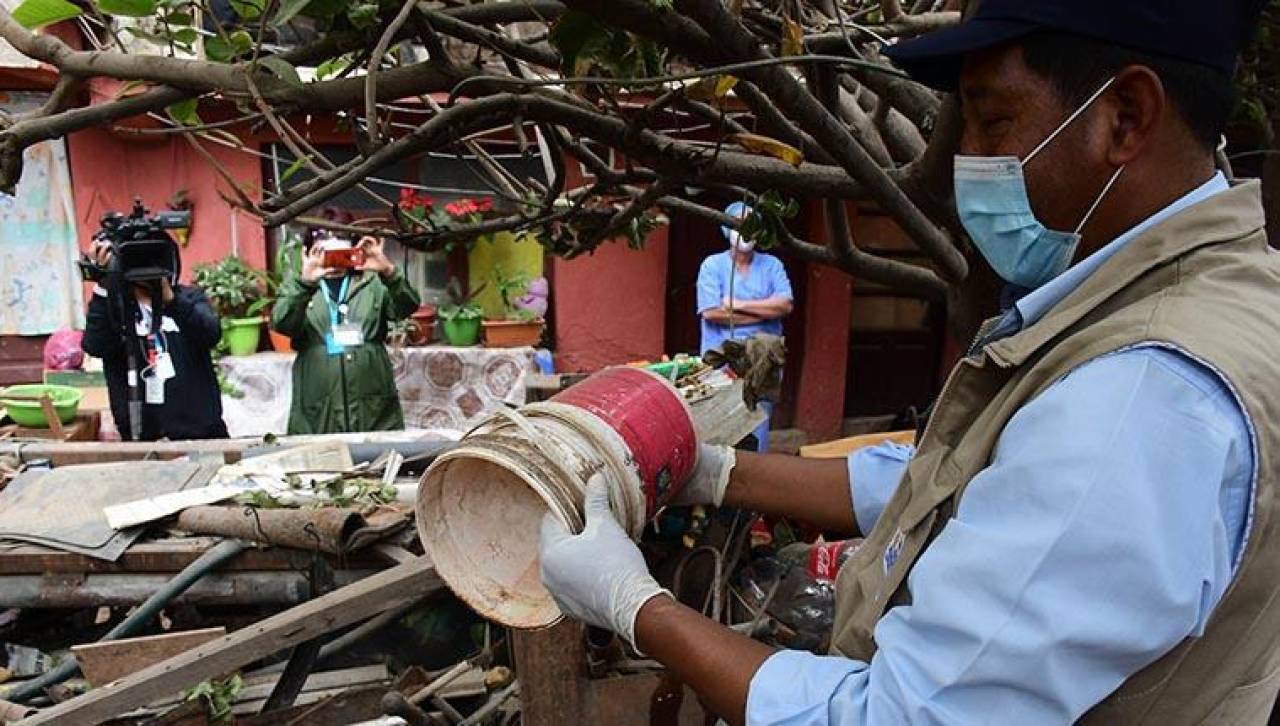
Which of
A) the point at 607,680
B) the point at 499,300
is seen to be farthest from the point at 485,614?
the point at 499,300

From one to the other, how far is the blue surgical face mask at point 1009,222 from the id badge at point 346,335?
465 centimetres

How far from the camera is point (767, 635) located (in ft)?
8.56

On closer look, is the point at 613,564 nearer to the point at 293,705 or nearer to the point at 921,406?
the point at 293,705

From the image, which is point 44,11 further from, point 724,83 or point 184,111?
point 724,83

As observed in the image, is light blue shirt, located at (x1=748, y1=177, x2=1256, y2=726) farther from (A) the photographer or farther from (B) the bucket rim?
(A) the photographer

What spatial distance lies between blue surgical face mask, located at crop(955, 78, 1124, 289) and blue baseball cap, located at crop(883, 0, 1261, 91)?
0.15 meters

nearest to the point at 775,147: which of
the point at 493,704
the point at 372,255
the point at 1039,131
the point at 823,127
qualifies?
the point at 823,127

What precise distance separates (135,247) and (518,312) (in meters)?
3.32

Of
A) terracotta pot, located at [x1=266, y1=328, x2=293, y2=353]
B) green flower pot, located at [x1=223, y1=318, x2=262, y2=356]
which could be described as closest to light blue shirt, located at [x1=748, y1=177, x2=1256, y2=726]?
green flower pot, located at [x1=223, y1=318, x2=262, y2=356]

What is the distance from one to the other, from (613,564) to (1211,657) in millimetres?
838

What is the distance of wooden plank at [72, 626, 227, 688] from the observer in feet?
9.00

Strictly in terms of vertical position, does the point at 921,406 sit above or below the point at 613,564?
below

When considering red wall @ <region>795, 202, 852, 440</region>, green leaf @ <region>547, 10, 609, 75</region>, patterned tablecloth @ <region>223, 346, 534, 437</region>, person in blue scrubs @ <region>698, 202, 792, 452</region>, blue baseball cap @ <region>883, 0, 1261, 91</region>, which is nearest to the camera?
blue baseball cap @ <region>883, 0, 1261, 91</region>

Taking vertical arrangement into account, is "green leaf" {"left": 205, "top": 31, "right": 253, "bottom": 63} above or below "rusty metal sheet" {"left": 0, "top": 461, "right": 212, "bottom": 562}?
above
